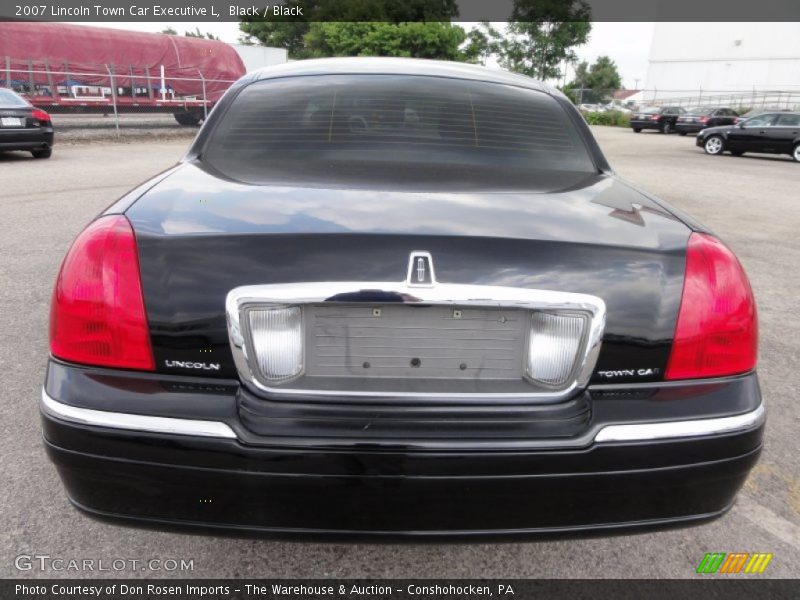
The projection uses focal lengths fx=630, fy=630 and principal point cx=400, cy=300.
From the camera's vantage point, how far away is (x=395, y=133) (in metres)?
2.40

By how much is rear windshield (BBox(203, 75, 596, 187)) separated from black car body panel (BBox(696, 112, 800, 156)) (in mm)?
21034

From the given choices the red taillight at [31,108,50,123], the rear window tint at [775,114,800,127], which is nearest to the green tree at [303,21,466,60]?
the rear window tint at [775,114,800,127]

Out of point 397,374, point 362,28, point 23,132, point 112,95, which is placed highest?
point 362,28

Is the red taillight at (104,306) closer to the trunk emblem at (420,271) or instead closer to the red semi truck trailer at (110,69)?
the trunk emblem at (420,271)

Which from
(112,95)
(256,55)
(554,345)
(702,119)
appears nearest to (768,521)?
(554,345)

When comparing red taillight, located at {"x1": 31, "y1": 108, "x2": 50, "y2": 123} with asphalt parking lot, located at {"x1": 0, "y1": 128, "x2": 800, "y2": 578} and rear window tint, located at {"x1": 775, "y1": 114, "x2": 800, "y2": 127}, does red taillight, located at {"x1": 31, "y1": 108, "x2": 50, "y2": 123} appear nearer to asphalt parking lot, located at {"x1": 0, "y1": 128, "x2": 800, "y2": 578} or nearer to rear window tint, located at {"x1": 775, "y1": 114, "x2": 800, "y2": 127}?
asphalt parking lot, located at {"x1": 0, "y1": 128, "x2": 800, "y2": 578}

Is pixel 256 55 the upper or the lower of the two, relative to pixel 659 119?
upper

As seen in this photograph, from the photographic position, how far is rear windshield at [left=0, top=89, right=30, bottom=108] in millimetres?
12000

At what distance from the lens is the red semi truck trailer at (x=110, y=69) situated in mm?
20000

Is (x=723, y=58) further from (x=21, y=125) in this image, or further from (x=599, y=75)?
(x=21, y=125)

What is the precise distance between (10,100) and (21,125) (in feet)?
1.65

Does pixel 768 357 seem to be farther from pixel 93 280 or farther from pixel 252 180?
pixel 93 280

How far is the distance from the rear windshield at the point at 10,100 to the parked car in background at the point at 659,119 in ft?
99.5

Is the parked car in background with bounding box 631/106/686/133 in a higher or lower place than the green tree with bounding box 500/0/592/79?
lower
